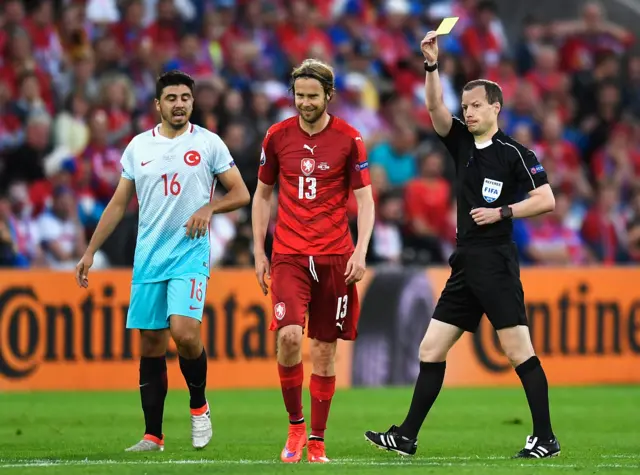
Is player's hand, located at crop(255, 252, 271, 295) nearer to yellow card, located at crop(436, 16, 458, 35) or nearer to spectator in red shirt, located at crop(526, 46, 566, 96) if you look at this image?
yellow card, located at crop(436, 16, 458, 35)

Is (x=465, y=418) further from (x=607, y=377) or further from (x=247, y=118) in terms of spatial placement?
(x=247, y=118)

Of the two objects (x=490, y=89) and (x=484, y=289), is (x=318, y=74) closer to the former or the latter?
(x=490, y=89)

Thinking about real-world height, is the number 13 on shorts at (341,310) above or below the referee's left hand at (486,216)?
below

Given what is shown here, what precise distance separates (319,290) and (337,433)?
2479 millimetres

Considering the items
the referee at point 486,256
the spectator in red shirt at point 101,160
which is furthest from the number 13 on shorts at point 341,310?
the spectator in red shirt at point 101,160

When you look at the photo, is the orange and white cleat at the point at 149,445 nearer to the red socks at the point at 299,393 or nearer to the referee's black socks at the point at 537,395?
the red socks at the point at 299,393

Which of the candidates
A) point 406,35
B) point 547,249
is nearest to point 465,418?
point 547,249

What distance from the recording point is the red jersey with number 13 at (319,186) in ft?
29.0

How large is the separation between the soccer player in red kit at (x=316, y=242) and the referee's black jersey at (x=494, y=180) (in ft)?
2.22

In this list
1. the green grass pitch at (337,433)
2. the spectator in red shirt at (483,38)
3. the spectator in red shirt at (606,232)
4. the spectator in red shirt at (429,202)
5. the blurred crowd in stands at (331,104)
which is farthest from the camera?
the spectator in red shirt at (483,38)

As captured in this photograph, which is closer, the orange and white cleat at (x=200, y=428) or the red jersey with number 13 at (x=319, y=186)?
the red jersey with number 13 at (x=319, y=186)

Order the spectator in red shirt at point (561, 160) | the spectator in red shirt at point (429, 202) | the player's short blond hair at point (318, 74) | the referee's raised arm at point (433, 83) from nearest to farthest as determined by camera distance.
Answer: the player's short blond hair at point (318, 74) → the referee's raised arm at point (433, 83) → the spectator in red shirt at point (429, 202) → the spectator in red shirt at point (561, 160)

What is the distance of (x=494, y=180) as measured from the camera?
29.4ft

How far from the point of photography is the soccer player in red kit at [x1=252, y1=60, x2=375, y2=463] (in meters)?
8.77
